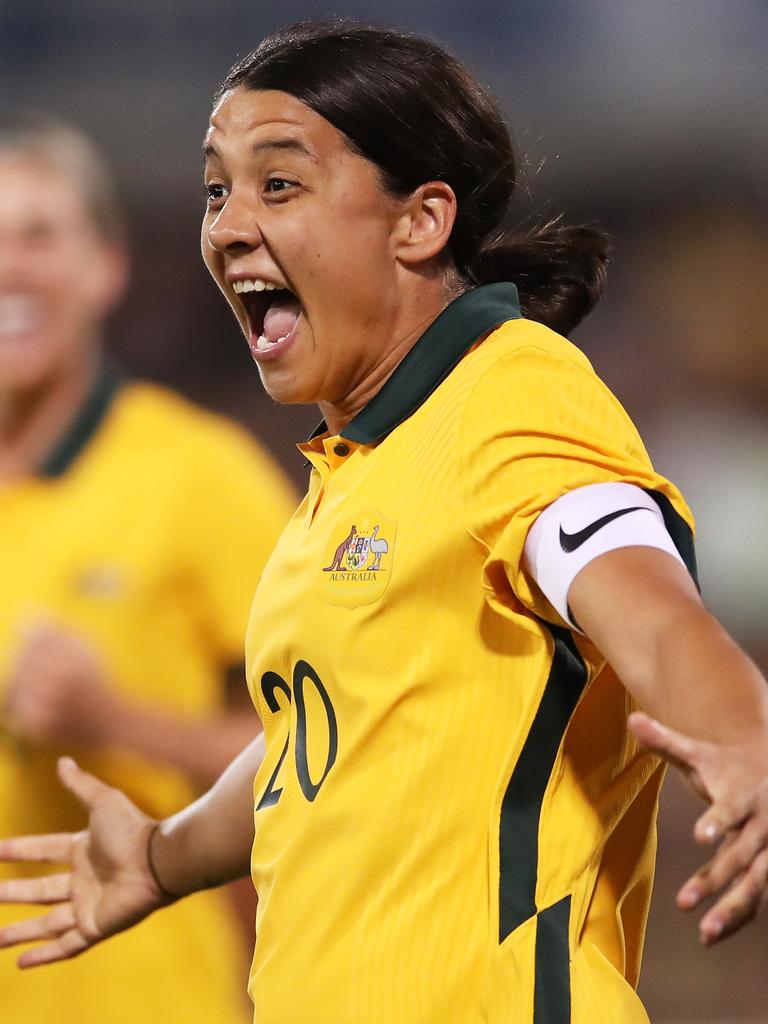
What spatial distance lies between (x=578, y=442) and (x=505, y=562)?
101 mm

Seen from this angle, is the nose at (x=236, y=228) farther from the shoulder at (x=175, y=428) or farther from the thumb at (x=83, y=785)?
the shoulder at (x=175, y=428)

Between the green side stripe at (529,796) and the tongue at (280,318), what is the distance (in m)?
0.43

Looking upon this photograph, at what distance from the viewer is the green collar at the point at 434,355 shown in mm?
1252

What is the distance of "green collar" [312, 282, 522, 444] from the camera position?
49.3 inches

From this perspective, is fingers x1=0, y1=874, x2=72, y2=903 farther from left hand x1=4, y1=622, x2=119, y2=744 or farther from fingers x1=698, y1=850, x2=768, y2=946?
left hand x1=4, y1=622, x2=119, y2=744

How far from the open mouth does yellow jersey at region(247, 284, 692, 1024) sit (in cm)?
23

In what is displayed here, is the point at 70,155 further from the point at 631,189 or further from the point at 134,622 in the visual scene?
the point at 631,189

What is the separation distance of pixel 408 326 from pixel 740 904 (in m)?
0.66

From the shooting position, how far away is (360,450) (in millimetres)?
1324

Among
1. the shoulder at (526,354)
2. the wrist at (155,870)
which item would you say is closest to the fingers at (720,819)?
the shoulder at (526,354)

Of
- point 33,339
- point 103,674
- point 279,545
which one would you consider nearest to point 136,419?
point 33,339

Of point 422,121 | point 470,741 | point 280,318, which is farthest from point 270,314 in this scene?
point 470,741

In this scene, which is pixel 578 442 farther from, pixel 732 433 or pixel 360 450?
pixel 732 433

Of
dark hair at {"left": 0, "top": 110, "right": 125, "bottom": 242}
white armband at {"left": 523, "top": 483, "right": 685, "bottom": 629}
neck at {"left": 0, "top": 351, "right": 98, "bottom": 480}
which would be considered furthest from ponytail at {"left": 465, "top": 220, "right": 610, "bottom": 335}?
dark hair at {"left": 0, "top": 110, "right": 125, "bottom": 242}
